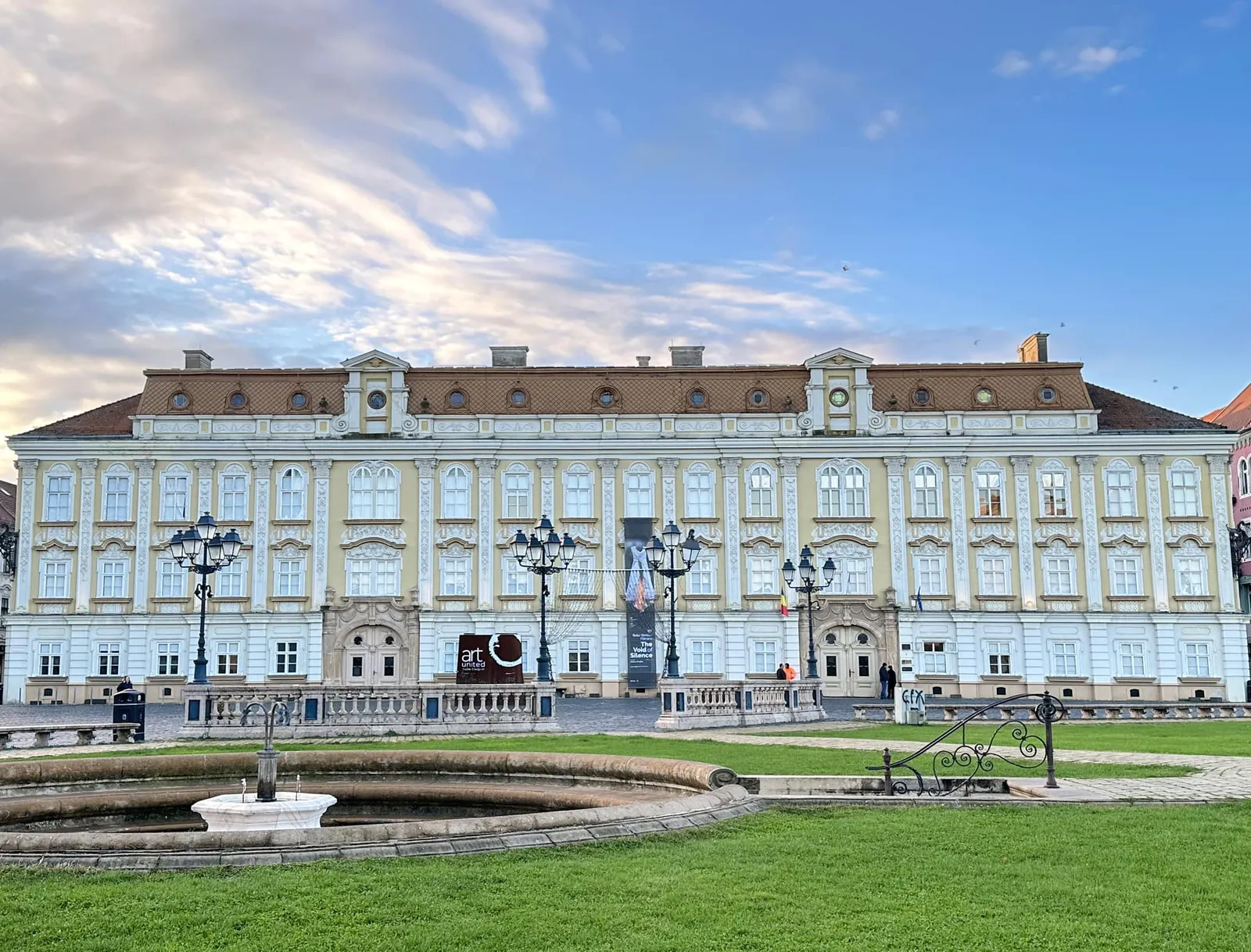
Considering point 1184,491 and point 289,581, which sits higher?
point 1184,491

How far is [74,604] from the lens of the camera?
166 ft

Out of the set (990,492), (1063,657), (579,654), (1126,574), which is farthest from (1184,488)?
(579,654)

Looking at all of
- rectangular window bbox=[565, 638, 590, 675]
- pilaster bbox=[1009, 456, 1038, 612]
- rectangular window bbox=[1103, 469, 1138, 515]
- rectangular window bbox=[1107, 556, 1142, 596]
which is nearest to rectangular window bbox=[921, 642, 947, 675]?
pilaster bbox=[1009, 456, 1038, 612]

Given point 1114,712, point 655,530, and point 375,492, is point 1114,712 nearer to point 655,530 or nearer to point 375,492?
point 655,530

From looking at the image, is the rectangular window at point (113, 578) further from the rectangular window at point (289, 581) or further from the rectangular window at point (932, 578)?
the rectangular window at point (932, 578)

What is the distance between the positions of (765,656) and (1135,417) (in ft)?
61.0

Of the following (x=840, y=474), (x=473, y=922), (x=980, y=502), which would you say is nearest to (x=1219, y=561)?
(x=980, y=502)

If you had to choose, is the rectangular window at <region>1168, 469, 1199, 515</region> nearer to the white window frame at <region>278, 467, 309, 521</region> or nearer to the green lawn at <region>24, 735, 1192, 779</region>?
the green lawn at <region>24, 735, 1192, 779</region>

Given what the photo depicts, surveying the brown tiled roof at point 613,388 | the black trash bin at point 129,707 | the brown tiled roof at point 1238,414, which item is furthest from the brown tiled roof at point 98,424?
the brown tiled roof at point 1238,414

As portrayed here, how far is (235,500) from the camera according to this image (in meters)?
51.5

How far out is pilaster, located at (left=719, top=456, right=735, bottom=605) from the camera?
50969 millimetres

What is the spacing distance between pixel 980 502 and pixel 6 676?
40.1 metres

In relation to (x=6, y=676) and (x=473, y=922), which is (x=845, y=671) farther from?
(x=473, y=922)

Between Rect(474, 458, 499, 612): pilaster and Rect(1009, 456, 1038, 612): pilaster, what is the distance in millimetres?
21288
